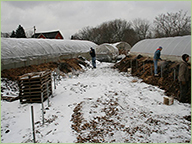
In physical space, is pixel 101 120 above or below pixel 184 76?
below

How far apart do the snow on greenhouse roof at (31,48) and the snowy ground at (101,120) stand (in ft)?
19.0

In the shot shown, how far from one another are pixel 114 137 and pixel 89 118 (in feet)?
3.98

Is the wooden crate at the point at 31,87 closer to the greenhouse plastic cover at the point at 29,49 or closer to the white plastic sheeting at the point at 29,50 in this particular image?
the white plastic sheeting at the point at 29,50

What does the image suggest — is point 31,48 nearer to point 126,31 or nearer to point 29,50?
point 29,50

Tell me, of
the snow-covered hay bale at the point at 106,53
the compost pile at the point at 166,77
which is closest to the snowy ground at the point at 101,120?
the compost pile at the point at 166,77

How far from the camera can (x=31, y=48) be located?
42.3 ft

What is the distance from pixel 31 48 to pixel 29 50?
432 millimetres

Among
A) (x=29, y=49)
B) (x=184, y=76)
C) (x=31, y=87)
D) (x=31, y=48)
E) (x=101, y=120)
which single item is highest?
(x=31, y=48)

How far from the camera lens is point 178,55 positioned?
32.3ft

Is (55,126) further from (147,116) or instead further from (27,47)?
(27,47)

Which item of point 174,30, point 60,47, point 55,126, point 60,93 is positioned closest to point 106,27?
point 174,30

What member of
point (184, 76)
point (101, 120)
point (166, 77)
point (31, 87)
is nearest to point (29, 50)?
point (31, 87)

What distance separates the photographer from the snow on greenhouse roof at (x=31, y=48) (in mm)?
10821

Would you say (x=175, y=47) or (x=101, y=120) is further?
(x=175, y=47)
